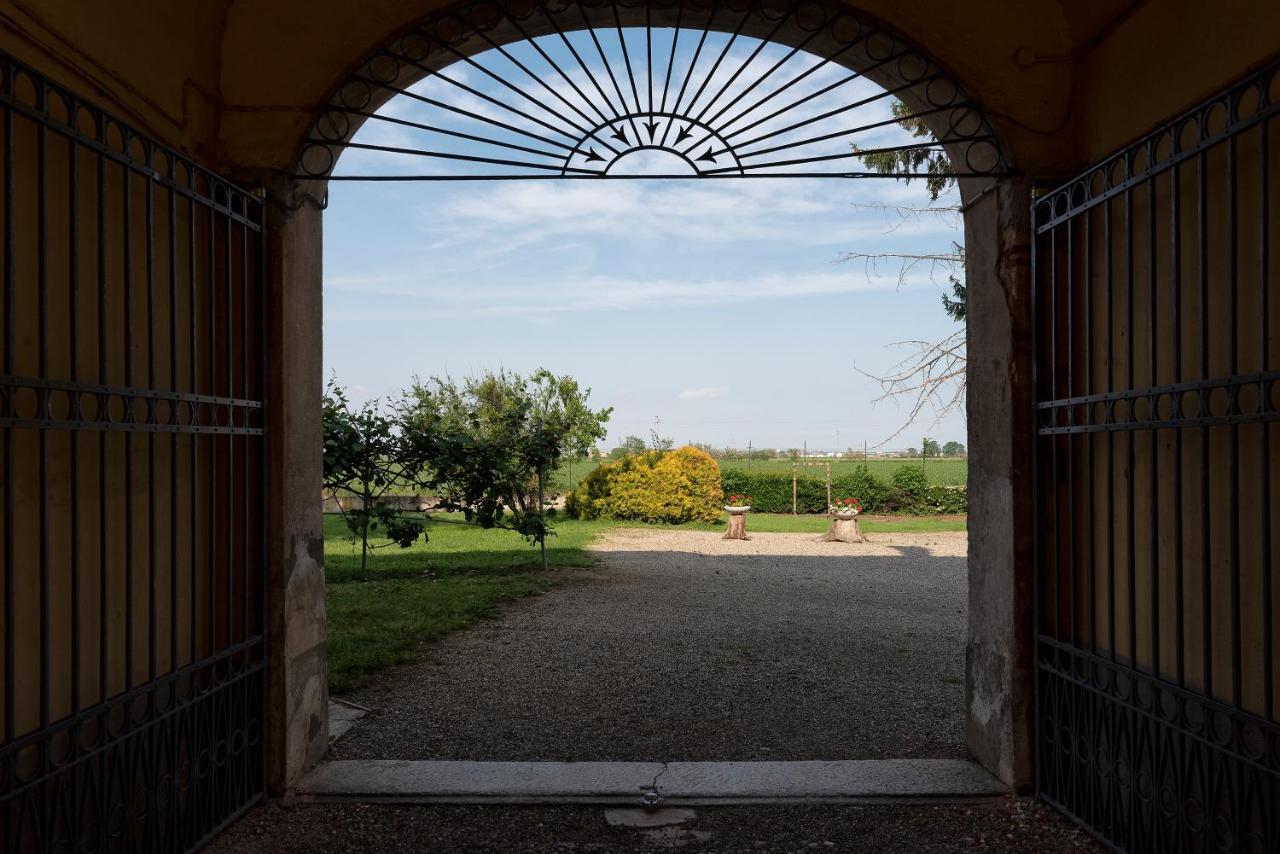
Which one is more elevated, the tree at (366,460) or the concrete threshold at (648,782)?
the tree at (366,460)

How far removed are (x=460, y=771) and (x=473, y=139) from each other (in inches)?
120

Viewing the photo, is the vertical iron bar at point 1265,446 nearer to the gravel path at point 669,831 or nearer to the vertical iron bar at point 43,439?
the gravel path at point 669,831

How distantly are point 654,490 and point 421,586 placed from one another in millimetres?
10320

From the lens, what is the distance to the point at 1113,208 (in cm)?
372

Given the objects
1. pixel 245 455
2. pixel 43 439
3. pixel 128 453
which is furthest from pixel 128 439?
pixel 245 455

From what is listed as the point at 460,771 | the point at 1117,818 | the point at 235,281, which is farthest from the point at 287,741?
the point at 1117,818

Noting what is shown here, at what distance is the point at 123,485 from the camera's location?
321 centimetres

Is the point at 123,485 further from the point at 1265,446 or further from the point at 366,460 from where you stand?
the point at 366,460

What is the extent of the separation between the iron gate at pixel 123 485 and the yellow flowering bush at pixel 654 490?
53.7ft

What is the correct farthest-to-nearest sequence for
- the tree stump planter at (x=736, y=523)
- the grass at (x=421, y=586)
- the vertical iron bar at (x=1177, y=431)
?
the tree stump planter at (x=736, y=523)
the grass at (x=421, y=586)
the vertical iron bar at (x=1177, y=431)

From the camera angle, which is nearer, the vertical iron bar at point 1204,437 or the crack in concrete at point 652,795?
the vertical iron bar at point 1204,437

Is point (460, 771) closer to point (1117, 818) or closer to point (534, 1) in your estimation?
point (1117, 818)

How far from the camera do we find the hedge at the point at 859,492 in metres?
24.1

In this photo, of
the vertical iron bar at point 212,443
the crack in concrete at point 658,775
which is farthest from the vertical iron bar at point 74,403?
the crack in concrete at point 658,775
